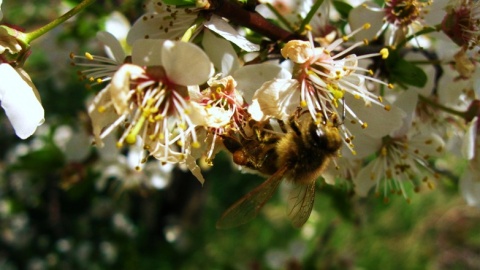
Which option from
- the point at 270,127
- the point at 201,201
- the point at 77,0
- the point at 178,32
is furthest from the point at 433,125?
the point at 201,201

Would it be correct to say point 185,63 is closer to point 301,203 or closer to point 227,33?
point 227,33

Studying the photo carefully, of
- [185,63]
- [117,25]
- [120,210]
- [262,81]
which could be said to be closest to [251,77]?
[262,81]

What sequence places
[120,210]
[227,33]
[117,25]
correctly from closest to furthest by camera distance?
1. [227,33]
2. [117,25]
3. [120,210]

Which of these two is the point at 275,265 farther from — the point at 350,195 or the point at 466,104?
the point at 466,104

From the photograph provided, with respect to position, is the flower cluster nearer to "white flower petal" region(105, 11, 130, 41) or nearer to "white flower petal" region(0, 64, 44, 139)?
"white flower petal" region(0, 64, 44, 139)

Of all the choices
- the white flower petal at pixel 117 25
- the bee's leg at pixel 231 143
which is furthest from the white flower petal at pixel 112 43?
the white flower petal at pixel 117 25

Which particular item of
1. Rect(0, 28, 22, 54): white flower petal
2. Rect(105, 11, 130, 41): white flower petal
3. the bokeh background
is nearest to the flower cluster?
Rect(0, 28, 22, 54): white flower petal

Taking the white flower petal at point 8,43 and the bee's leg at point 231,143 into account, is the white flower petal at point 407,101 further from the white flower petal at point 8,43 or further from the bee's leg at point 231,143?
the white flower petal at point 8,43
